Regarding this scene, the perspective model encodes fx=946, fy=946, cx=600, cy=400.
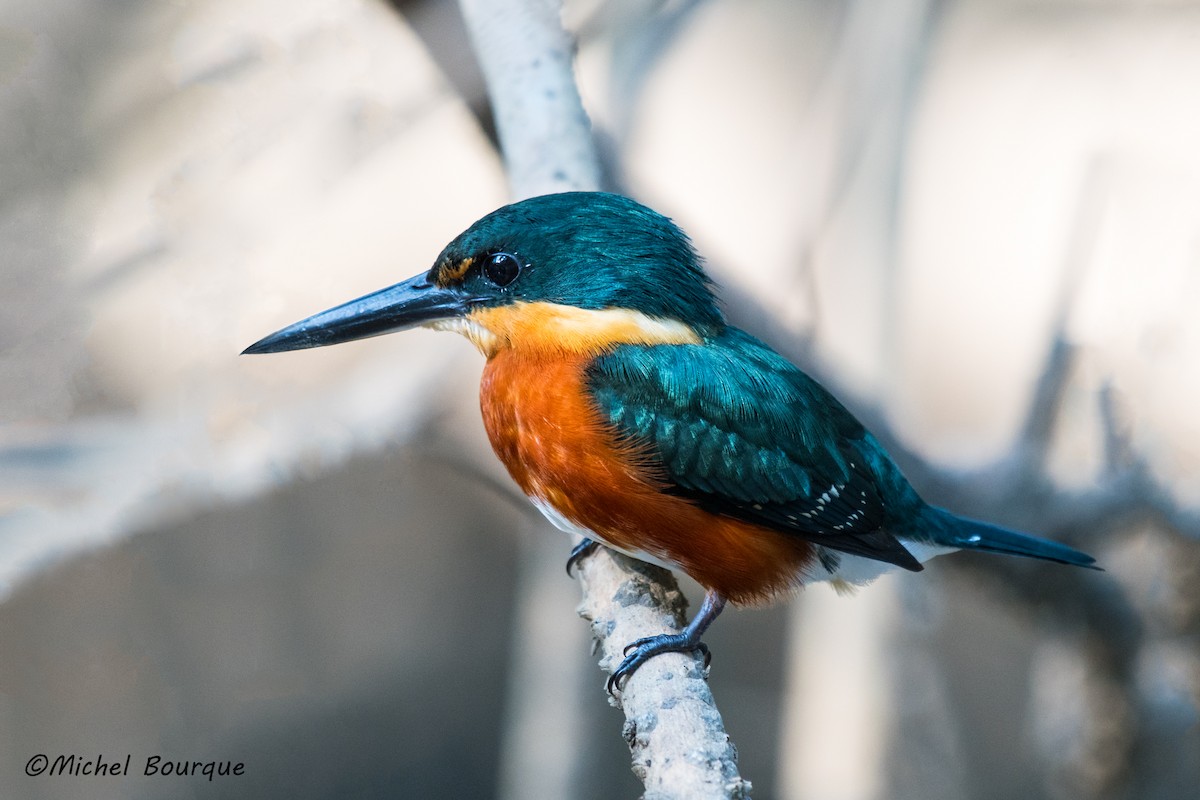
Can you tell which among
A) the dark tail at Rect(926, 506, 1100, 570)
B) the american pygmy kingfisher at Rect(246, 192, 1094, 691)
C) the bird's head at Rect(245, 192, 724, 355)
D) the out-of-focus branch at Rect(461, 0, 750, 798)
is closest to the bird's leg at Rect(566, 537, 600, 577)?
the out-of-focus branch at Rect(461, 0, 750, 798)

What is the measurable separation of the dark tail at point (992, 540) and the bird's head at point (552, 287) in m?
0.40

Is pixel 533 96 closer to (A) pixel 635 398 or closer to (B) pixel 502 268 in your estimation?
(B) pixel 502 268

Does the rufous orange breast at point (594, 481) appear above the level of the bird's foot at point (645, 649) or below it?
above

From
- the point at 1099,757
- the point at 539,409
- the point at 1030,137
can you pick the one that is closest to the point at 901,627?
the point at 1099,757

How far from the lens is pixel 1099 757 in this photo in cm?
168

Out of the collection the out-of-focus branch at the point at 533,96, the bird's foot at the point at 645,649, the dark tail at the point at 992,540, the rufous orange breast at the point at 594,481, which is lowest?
the bird's foot at the point at 645,649

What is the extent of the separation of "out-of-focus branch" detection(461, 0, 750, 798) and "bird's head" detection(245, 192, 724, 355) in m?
0.21

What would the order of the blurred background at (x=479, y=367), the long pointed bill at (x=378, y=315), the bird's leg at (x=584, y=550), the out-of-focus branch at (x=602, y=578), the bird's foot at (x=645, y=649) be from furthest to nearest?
the blurred background at (x=479, y=367) < the bird's leg at (x=584, y=550) < the long pointed bill at (x=378, y=315) < the bird's foot at (x=645, y=649) < the out-of-focus branch at (x=602, y=578)

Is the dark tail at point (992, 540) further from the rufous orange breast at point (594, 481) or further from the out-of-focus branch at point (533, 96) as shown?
the out-of-focus branch at point (533, 96)

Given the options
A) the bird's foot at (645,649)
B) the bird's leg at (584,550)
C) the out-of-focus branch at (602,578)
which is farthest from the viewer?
the bird's leg at (584,550)

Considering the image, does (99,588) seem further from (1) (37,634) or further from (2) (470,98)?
(2) (470,98)

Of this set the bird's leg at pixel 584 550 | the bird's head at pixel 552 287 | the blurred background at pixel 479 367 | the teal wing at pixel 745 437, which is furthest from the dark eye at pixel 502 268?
the blurred background at pixel 479 367

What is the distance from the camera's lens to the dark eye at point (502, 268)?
3.27 ft

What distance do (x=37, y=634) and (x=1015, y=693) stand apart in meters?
1.81
